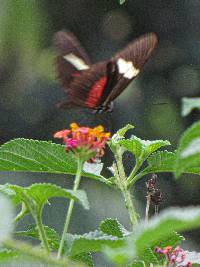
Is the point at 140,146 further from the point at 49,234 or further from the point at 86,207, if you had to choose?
the point at 86,207

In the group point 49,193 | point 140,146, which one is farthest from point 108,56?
point 49,193

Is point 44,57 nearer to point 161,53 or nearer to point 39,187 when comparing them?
point 161,53

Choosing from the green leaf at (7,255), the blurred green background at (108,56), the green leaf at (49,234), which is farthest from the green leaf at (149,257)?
the blurred green background at (108,56)

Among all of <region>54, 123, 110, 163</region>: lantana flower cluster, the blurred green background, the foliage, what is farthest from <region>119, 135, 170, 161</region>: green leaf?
the blurred green background

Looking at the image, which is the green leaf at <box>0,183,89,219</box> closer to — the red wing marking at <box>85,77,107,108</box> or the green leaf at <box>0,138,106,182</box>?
the green leaf at <box>0,138,106,182</box>

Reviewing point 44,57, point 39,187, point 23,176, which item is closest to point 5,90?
point 44,57

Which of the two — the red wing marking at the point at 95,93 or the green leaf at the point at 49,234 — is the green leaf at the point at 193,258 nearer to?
the green leaf at the point at 49,234
